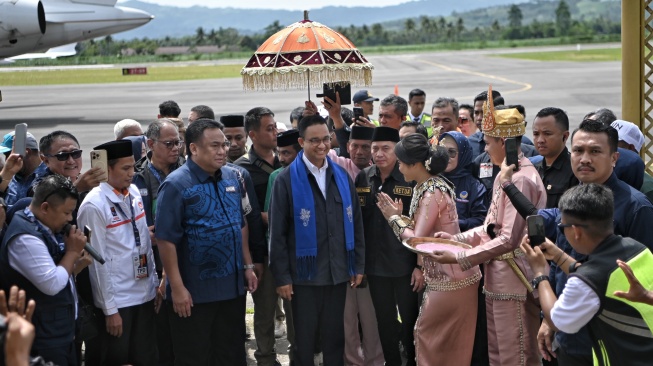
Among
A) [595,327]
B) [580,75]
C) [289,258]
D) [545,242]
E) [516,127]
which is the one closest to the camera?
A: [595,327]

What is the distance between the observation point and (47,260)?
4.72 m

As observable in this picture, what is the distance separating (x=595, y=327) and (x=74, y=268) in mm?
3211

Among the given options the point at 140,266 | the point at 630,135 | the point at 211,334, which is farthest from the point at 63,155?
the point at 630,135

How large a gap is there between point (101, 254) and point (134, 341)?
0.76m

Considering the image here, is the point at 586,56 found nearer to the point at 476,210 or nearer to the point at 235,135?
the point at 235,135

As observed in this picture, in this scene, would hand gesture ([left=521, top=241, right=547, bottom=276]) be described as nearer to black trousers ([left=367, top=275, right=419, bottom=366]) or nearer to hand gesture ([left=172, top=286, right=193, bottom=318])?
black trousers ([left=367, top=275, right=419, bottom=366])

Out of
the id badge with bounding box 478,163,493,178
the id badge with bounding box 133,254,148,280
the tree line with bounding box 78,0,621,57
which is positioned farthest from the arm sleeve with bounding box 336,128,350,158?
the tree line with bounding box 78,0,621,57

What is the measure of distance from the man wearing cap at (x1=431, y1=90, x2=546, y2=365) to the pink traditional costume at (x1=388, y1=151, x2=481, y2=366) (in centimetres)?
13

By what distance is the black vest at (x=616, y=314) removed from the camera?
364 centimetres

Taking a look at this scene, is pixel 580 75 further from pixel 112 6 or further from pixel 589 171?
pixel 589 171

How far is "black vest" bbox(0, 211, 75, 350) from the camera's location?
4.73 meters

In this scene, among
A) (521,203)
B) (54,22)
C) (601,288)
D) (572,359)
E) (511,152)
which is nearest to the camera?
(601,288)

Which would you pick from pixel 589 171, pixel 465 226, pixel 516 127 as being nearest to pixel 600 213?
pixel 589 171

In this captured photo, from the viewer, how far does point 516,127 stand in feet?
18.2
